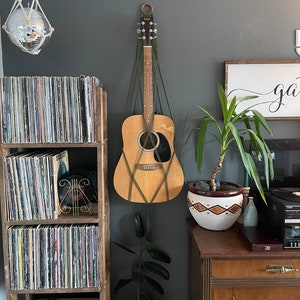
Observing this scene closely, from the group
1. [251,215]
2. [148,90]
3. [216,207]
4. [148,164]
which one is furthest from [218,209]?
[148,90]

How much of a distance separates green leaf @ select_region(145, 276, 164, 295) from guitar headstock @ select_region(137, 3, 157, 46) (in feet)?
4.37

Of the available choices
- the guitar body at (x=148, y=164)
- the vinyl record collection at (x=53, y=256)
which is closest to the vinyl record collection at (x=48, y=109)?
the guitar body at (x=148, y=164)

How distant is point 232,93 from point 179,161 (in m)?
0.49

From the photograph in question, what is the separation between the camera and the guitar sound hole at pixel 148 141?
1566 mm

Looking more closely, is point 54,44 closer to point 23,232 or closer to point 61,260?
point 23,232

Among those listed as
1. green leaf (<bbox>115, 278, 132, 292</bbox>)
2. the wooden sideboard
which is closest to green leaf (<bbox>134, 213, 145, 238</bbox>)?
green leaf (<bbox>115, 278, 132, 292</bbox>)

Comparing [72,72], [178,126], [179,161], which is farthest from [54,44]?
[179,161]

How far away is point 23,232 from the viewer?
1.36 metres

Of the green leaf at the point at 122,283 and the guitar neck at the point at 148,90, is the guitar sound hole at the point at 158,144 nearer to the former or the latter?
the guitar neck at the point at 148,90

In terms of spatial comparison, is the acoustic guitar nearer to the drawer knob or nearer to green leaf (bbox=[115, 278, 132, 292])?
green leaf (bbox=[115, 278, 132, 292])

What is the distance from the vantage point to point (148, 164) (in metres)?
1.56

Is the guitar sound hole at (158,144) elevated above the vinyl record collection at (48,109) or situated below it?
below

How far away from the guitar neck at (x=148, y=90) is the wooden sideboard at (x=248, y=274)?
70 cm

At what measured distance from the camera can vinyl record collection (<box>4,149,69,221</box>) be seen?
1330 mm
